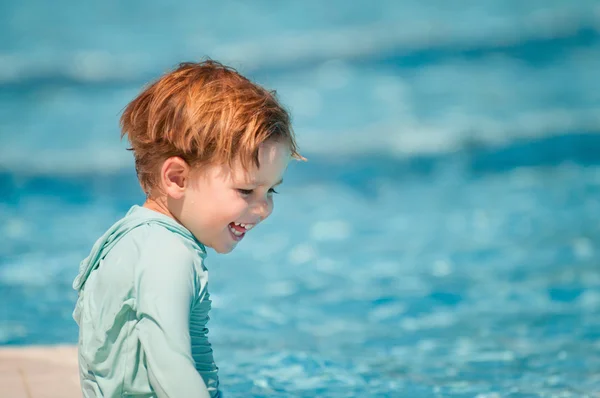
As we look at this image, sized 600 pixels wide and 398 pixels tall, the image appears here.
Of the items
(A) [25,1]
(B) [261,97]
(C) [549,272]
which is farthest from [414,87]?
(B) [261,97]

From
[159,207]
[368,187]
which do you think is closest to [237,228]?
[159,207]

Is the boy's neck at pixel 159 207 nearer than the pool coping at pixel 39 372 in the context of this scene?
Yes

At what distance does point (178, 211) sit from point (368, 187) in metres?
5.50

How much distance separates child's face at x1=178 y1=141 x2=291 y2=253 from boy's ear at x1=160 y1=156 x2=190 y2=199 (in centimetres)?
2

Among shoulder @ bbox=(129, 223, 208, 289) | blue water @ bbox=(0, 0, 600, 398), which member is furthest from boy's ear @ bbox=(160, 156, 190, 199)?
blue water @ bbox=(0, 0, 600, 398)

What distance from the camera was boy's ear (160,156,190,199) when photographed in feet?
7.67

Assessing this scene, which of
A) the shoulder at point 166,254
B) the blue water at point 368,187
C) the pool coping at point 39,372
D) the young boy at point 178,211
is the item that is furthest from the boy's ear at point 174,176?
the blue water at point 368,187

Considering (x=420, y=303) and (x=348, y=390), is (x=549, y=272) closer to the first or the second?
(x=420, y=303)

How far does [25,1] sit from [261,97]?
12.8 m

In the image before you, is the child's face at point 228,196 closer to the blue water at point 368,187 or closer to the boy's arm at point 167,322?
the boy's arm at point 167,322

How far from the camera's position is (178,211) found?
7.95ft

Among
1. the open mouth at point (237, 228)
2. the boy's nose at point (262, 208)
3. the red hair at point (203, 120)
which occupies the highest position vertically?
the red hair at point (203, 120)

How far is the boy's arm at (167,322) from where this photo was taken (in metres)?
2.08

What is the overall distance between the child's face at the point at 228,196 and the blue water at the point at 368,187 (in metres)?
1.27
